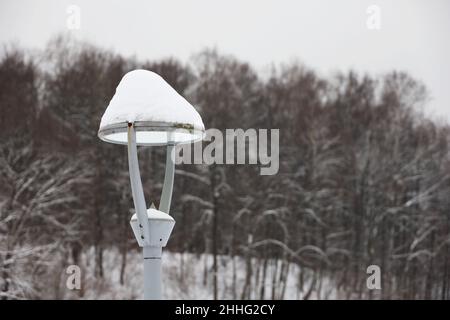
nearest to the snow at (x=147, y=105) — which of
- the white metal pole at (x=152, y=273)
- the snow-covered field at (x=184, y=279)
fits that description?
the white metal pole at (x=152, y=273)

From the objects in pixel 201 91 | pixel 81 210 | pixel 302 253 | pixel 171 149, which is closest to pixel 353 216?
pixel 302 253

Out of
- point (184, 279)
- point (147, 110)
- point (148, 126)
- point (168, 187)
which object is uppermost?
point (147, 110)

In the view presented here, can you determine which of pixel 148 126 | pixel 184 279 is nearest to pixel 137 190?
pixel 148 126

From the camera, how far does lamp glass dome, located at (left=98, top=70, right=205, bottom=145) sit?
7.85m

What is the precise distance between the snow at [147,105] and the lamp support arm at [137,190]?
17cm

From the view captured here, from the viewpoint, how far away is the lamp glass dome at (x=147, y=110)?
785 centimetres

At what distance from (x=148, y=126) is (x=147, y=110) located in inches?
6.1

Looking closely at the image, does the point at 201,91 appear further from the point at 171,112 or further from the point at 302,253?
the point at 171,112

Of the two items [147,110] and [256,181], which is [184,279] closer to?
[256,181]

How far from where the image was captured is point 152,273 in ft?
25.4

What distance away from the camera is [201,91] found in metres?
38.6

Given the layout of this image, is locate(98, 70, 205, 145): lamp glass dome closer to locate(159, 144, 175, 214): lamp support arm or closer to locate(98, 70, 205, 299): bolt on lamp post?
→ locate(98, 70, 205, 299): bolt on lamp post

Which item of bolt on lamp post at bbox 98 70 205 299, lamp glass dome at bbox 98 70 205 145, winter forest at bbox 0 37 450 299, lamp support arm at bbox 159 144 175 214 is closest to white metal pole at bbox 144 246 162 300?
bolt on lamp post at bbox 98 70 205 299

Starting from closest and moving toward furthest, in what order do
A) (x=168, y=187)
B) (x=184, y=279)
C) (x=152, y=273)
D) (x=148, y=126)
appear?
1. (x=152, y=273)
2. (x=148, y=126)
3. (x=168, y=187)
4. (x=184, y=279)
